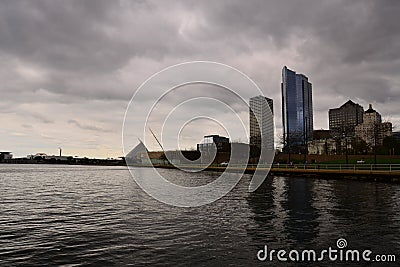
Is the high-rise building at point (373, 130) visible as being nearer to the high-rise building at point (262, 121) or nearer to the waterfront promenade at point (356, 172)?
the waterfront promenade at point (356, 172)

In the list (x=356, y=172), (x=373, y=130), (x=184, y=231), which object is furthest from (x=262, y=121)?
(x=184, y=231)

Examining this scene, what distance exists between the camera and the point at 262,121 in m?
65.6

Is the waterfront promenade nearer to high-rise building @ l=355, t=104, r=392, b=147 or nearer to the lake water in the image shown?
high-rise building @ l=355, t=104, r=392, b=147

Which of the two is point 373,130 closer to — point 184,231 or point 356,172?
point 356,172

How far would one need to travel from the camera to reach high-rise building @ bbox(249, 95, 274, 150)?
144 feet

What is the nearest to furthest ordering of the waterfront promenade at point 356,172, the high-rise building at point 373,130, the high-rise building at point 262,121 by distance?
the high-rise building at point 262,121
the waterfront promenade at point 356,172
the high-rise building at point 373,130

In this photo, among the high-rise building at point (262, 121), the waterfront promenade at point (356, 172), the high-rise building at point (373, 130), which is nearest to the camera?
the high-rise building at point (262, 121)

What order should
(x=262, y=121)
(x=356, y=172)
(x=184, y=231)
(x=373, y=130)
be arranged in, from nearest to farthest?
(x=184, y=231), (x=356, y=172), (x=262, y=121), (x=373, y=130)

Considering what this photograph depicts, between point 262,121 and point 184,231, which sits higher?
point 262,121

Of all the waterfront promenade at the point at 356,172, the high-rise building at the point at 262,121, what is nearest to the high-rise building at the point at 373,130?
the waterfront promenade at the point at 356,172

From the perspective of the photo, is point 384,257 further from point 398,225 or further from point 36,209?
point 36,209

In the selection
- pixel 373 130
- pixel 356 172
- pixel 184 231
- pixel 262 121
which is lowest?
pixel 184 231

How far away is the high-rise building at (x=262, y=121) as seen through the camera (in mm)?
43750

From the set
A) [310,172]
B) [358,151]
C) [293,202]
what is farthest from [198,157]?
[293,202]
